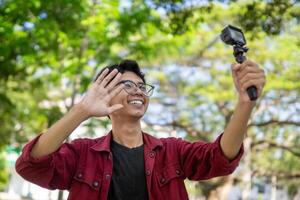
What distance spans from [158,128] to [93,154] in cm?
1872

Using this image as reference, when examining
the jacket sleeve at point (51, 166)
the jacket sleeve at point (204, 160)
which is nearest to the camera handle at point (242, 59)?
the jacket sleeve at point (204, 160)

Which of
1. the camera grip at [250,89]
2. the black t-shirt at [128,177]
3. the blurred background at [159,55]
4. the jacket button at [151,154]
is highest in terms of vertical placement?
the blurred background at [159,55]

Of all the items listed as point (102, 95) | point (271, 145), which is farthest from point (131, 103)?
point (271, 145)

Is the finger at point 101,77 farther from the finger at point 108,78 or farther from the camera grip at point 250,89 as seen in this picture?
the camera grip at point 250,89

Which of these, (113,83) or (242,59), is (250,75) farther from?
(113,83)

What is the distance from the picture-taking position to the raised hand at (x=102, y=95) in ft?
7.58

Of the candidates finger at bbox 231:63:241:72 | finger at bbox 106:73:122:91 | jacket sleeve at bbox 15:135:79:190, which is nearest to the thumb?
finger at bbox 231:63:241:72

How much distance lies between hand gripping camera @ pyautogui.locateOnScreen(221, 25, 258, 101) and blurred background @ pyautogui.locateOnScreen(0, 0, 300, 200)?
92 centimetres

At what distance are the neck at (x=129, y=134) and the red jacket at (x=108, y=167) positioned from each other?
53 mm

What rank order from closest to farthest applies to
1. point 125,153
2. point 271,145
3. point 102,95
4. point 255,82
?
point 255,82, point 102,95, point 125,153, point 271,145

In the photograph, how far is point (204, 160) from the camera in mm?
2545

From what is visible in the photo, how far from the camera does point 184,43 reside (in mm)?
12305

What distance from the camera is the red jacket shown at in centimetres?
243

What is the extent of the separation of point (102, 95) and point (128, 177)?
47 centimetres
